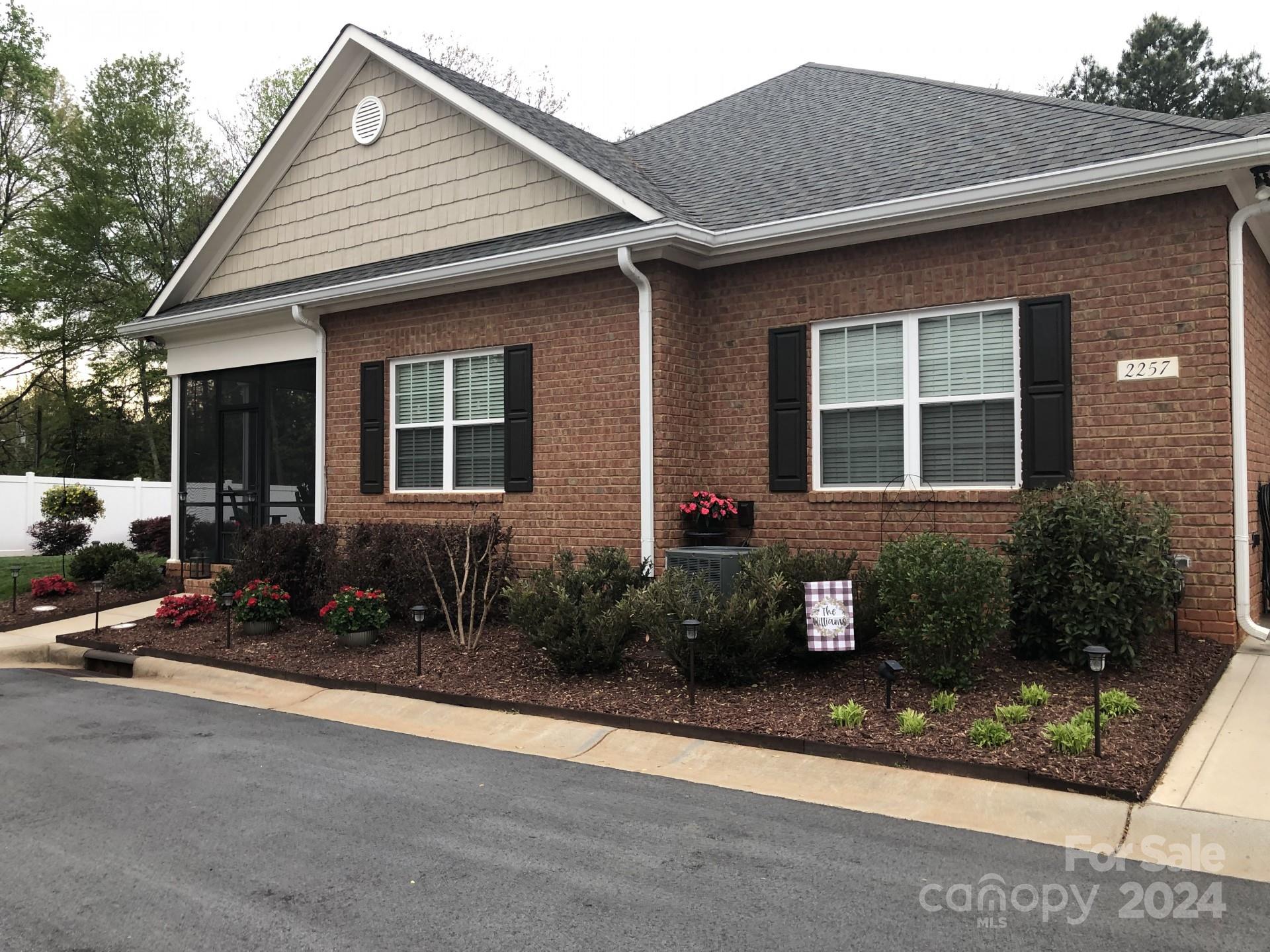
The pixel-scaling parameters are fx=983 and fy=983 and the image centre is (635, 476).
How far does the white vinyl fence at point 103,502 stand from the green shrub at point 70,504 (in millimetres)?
1554

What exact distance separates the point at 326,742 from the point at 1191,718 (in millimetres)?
5529

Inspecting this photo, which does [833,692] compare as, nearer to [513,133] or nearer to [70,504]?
[513,133]

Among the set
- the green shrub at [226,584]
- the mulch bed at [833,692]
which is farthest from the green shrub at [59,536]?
the mulch bed at [833,692]

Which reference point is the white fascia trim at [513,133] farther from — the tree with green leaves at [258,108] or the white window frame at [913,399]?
the tree with green leaves at [258,108]

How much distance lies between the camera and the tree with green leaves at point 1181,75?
1182 inches

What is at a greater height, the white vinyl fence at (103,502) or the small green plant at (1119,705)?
the white vinyl fence at (103,502)

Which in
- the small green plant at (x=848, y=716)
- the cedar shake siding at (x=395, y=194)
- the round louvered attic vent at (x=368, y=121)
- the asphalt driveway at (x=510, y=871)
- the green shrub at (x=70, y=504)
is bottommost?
the asphalt driveway at (x=510, y=871)

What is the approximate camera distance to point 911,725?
19.2 ft

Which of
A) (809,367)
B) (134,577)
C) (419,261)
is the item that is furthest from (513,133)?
(134,577)

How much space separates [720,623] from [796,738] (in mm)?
1189

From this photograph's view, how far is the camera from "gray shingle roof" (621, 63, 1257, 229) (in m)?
8.30

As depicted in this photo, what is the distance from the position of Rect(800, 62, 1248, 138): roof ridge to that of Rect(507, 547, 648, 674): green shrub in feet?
19.2

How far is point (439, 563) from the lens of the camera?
964 cm

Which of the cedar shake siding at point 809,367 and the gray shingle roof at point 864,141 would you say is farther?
the gray shingle roof at point 864,141
